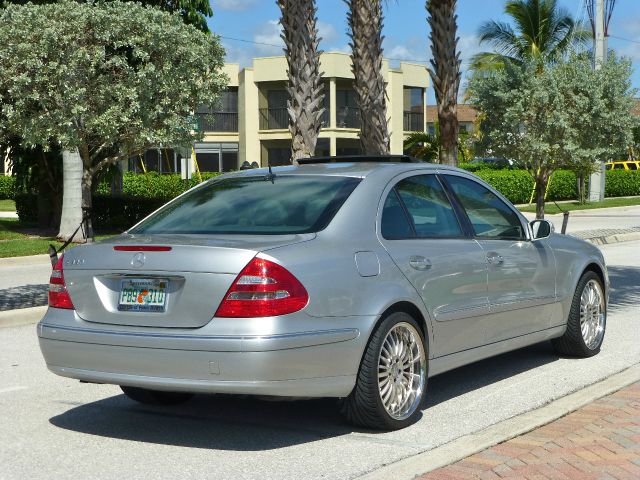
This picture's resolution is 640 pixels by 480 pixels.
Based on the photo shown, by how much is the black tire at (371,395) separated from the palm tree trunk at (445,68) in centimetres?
1164

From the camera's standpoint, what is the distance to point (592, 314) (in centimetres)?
880

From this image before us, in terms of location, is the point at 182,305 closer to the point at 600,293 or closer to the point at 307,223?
the point at 307,223

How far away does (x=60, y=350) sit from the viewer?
238 inches

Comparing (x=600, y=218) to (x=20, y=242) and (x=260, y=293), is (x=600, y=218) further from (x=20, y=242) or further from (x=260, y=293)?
(x=260, y=293)

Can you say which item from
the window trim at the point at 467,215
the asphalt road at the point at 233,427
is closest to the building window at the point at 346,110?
the asphalt road at the point at 233,427

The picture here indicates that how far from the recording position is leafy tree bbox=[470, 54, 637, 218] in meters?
23.1

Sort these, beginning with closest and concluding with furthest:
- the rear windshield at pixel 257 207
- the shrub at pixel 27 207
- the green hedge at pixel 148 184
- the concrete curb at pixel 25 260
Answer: the rear windshield at pixel 257 207
the concrete curb at pixel 25 260
the shrub at pixel 27 207
the green hedge at pixel 148 184

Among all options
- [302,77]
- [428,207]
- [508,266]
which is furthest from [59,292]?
[302,77]

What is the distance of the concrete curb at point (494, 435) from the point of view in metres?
5.25

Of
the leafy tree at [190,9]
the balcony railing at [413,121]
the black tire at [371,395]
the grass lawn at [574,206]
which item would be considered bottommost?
the grass lawn at [574,206]

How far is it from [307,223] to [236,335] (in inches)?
38.6

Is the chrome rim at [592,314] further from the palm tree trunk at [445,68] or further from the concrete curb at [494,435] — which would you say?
the palm tree trunk at [445,68]

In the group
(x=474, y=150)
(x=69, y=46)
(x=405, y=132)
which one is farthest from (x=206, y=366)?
(x=405, y=132)

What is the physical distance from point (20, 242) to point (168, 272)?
1744cm
